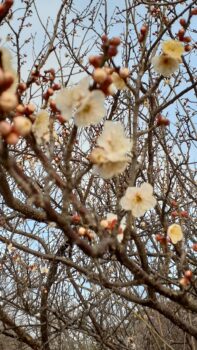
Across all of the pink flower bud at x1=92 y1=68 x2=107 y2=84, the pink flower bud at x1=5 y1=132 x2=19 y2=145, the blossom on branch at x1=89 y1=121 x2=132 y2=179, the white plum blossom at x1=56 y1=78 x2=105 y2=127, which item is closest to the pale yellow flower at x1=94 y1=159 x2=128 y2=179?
the blossom on branch at x1=89 y1=121 x2=132 y2=179

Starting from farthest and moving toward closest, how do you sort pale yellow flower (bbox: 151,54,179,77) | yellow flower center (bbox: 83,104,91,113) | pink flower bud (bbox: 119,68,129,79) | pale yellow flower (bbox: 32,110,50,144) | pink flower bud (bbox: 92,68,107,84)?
pale yellow flower (bbox: 151,54,179,77), pink flower bud (bbox: 119,68,129,79), pale yellow flower (bbox: 32,110,50,144), yellow flower center (bbox: 83,104,91,113), pink flower bud (bbox: 92,68,107,84)

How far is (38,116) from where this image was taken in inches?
71.8

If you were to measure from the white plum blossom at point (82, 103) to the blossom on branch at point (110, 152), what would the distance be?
2.9 inches

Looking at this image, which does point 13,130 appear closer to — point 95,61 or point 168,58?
point 95,61

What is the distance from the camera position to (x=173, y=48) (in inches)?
78.7

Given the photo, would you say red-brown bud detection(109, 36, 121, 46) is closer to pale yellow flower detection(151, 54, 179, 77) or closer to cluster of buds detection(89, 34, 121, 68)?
cluster of buds detection(89, 34, 121, 68)

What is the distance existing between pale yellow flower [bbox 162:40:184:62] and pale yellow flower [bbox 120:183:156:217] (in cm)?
55

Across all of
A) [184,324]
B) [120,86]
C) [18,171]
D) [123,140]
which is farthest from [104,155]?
[184,324]

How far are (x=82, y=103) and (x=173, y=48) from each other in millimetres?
665

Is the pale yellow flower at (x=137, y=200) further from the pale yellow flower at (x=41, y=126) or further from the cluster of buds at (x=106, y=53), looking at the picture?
the cluster of buds at (x=106, y=53)

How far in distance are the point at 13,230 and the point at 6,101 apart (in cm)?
349

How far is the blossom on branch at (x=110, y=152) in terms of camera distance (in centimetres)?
157

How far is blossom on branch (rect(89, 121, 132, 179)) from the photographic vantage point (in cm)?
157

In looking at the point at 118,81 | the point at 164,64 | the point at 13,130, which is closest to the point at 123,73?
the point at 118,81
